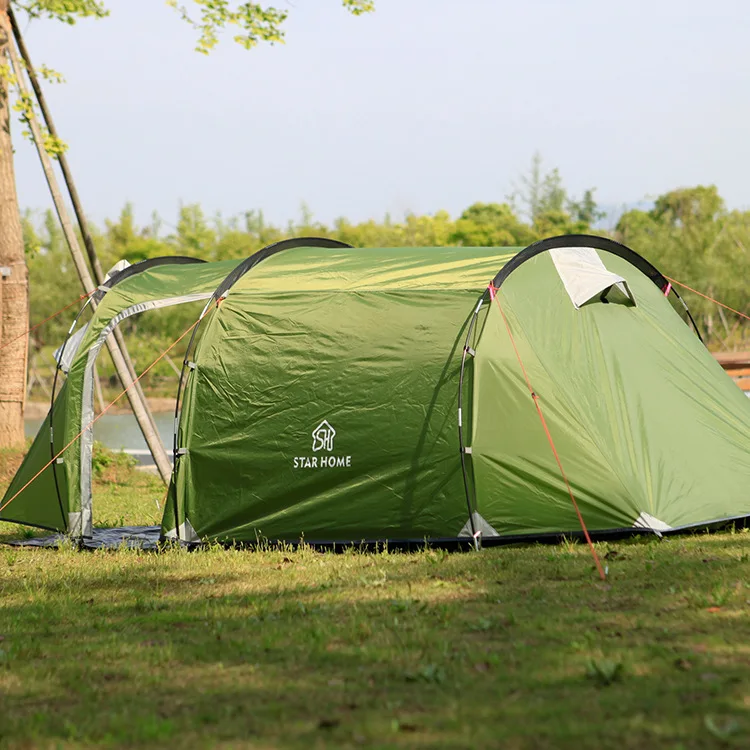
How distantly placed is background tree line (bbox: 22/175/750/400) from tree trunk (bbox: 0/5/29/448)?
2580 centimetres

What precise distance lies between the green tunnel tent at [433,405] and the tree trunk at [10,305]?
5431mm

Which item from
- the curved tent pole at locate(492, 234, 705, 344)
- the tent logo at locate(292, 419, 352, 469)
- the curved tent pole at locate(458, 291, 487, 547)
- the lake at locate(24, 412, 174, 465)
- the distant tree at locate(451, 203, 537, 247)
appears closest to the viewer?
the curved tent pole at locate(458, 291, 487, 547)

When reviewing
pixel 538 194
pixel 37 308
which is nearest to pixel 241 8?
pixel 37 308

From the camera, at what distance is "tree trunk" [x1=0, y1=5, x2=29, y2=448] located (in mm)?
14719

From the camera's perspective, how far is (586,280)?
30.1 ft

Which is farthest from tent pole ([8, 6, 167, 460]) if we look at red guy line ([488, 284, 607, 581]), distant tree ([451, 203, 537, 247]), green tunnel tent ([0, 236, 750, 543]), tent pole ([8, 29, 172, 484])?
distant tree ([451, 203, 537, 247])

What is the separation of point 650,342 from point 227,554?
3.90 metres

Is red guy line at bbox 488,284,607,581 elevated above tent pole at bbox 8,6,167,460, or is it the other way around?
tent pole at bbox 8,6,167,460

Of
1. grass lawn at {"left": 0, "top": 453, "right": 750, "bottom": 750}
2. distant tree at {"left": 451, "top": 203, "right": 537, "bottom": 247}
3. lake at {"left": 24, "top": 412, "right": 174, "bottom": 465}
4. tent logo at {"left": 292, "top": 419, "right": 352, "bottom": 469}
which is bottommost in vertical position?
lake at {"left": 24, "top": 412, "right": 174, "bottom": 465}

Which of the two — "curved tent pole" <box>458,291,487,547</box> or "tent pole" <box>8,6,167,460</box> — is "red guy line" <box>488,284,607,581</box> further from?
"tent pole" <box>8,6,167,460</box>

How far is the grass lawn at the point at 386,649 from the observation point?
4.25 m

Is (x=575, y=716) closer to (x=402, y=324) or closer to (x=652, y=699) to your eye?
(x=652, y=699)

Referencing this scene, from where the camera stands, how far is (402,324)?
884 cm

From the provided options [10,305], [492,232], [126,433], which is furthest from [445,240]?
[10,305]
